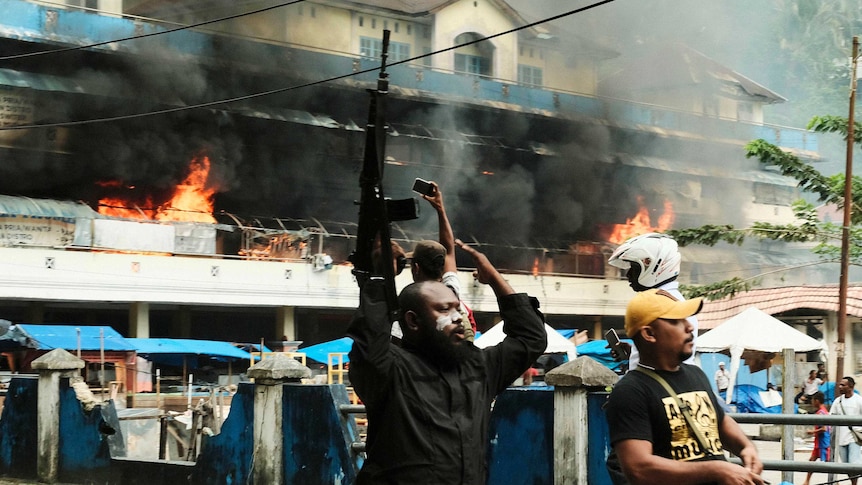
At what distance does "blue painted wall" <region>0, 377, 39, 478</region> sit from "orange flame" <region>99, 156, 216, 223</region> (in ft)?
72.5

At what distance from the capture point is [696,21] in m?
40.1

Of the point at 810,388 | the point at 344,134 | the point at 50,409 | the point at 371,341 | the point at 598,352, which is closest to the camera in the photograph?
the point at 371,341

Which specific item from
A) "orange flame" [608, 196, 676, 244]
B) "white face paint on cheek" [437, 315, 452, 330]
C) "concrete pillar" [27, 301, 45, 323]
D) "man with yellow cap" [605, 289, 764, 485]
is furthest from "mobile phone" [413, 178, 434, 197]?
"orange flame" [608, 196, 676, 244]

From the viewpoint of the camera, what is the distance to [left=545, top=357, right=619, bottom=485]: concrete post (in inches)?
265

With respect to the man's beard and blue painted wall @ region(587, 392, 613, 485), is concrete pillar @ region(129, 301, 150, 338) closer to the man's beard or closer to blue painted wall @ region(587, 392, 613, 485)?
blue painted wall @ region(587, 392, 613, 485)

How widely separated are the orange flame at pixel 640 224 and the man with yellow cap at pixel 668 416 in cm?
4021

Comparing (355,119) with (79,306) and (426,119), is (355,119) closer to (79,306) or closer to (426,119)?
(426,119)

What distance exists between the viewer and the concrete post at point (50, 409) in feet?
36.3

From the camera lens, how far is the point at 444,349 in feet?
11.2

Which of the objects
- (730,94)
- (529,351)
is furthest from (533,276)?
(529,351)

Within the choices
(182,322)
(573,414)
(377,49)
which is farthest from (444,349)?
(377,49)

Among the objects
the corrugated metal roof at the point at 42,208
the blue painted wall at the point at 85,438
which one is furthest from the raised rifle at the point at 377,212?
the corrugated metal roof at the point at 42,208

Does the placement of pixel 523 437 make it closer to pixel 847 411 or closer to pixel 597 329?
pixel 847 411

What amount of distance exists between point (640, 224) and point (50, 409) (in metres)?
35.1
